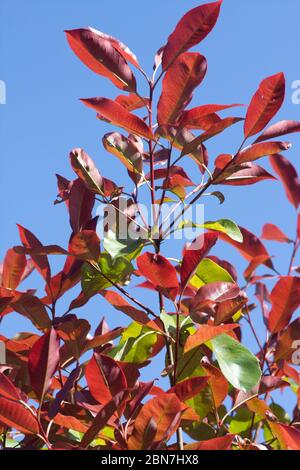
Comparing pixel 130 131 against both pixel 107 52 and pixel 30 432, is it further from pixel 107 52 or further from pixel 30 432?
pixel 30 432

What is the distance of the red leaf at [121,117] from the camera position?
150 cm

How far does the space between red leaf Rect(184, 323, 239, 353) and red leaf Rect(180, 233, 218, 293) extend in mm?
110

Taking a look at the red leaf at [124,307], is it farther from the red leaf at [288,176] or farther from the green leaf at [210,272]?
the red leaf at [288,176]

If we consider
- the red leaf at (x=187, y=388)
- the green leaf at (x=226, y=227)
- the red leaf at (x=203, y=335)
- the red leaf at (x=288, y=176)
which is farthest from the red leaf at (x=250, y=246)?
the red leaf at (x=187, y=388)

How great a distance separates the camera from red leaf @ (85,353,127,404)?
4.18ft

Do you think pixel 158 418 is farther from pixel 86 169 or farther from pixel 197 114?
pixel 197 114

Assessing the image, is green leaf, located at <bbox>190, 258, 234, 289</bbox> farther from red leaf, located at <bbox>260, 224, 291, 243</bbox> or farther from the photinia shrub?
red leaf, located at <bbox>260, 224, 291, 243</bbox>

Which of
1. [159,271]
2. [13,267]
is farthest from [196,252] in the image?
[13,267]

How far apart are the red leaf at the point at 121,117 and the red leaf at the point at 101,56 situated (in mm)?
95

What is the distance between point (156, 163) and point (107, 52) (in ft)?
0.98

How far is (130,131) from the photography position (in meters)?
1.54

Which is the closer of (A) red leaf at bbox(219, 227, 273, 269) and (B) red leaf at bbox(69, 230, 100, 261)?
(B) red leaf at bbox(69, 230, 100, 261)

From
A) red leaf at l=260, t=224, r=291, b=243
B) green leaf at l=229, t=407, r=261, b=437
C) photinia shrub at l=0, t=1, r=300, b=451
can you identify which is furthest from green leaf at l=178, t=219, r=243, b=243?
red leaf at l=260, t=224, r=291, b=243
